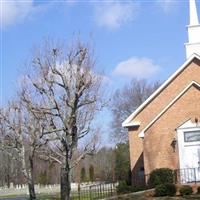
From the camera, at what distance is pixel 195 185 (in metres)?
24.8

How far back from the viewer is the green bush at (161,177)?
2590 cm

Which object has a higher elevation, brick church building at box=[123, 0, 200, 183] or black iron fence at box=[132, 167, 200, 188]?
brick church building at box=[123, 0, 200, 183]

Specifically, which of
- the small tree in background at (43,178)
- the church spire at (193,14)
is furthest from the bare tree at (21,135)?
the small tree in background at (43,178)

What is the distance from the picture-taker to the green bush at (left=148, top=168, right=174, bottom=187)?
25.9 m

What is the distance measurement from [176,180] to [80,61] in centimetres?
857

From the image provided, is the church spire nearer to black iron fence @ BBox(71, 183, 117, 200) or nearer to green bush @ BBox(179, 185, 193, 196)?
black iron fence @ BBox(71, 183, 117, 200)

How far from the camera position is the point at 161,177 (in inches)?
1030

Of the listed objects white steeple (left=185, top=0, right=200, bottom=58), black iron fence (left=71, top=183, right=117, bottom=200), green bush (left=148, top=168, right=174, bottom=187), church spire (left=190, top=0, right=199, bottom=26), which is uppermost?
church spire (left=190, top=0, right=199, bottom=26)

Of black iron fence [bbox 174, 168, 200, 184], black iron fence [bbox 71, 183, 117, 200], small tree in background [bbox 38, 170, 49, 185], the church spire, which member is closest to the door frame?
black iron fence [bbox 174, 168, 200, 184]

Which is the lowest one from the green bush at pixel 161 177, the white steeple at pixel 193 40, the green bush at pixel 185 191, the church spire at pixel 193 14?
the green bush at pixel 185 191

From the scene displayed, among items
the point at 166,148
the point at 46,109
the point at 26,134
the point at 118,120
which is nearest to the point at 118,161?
the point at 118,120

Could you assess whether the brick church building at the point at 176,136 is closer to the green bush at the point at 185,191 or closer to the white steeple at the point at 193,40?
the green bush at the point at 185,191

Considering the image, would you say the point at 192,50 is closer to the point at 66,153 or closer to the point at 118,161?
the point at 66,153

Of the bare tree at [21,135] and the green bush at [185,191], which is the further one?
the bare tree at [21,135]
